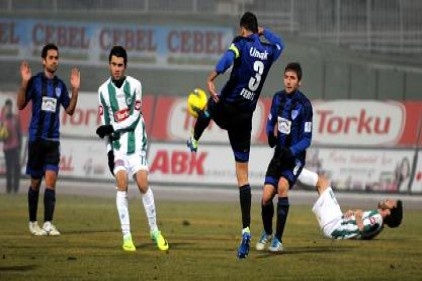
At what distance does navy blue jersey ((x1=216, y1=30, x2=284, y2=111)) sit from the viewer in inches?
571

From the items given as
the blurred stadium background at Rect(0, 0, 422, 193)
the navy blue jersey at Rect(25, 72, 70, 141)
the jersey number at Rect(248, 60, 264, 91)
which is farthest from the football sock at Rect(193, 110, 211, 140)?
the blurred stadium background at Rect(0, 0, 422, 193)

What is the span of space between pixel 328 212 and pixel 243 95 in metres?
3.29

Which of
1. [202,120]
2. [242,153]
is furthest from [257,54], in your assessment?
[242,153]

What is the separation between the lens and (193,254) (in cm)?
1523

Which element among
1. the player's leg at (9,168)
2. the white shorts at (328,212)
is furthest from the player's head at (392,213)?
the player's leg at (9,168)

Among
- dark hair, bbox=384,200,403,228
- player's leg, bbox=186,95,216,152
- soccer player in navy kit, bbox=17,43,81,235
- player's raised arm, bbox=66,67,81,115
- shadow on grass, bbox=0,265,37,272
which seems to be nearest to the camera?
shadow on grass, bbox=0,265,37,272

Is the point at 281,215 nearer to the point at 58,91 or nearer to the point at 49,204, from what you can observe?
the point at 49,204

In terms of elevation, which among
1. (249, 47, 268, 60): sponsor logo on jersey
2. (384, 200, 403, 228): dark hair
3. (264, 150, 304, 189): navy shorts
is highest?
(249, 47, 268, 60): sponsor logo on jersey

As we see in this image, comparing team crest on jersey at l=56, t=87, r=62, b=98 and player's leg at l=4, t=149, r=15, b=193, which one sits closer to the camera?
team crest on jersey at l=56, t=87, r=62, b=98

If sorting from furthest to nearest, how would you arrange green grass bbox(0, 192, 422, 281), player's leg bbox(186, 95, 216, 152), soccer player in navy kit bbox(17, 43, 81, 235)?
soccer player in navy kit bbox(17, 43, 81, 235) → player's leg bbox(186, 95, 216, 152) → green grass bbox(0, 192, 422, 281)

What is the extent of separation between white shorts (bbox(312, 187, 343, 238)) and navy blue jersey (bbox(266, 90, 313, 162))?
1.54 m

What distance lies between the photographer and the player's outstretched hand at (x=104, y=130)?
15.4 meters

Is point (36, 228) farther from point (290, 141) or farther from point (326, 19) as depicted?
point (326, 19)

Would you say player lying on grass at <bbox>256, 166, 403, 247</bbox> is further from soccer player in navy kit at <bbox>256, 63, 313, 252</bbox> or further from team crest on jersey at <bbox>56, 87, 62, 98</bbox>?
team crest on jersey at <bbox>56, 87, 62, 98</bbox>
